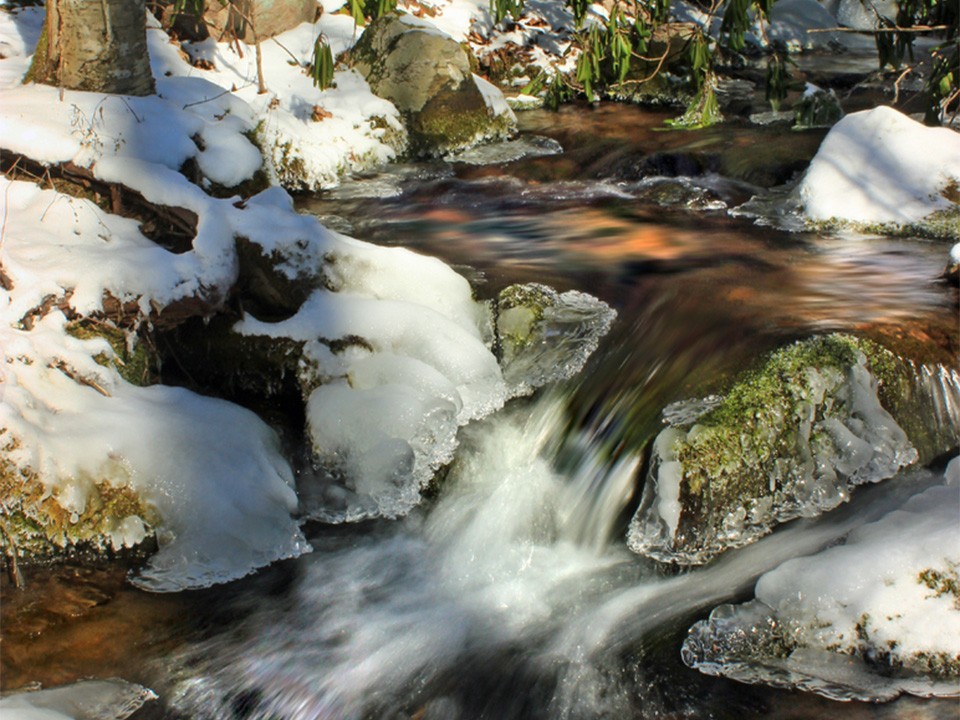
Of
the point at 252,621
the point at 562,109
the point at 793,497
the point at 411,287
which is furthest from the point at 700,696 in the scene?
the point at 562,109

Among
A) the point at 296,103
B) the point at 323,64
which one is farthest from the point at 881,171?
the point at 296,103

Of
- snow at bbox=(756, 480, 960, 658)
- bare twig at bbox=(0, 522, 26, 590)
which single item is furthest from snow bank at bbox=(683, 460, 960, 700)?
bare twig at bbox=(0, 522, 26, 590)

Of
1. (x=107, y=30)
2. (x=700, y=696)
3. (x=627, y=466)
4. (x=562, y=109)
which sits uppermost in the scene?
(x=107, y=30)

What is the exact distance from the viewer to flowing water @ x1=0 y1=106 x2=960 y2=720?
280cm

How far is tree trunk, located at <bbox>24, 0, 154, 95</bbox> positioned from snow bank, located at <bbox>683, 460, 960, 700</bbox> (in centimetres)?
439

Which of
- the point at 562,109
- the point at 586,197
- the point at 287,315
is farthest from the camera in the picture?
the point at 562,109

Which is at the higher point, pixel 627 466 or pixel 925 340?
pixel 925 340

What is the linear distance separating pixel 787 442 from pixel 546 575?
1.02m

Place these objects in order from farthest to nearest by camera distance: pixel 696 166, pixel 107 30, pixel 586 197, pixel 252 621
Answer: pixel 696 166 < pixel 586 197 < pixel 107 30 < pixel 252 621

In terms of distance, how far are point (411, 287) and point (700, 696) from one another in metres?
2.22

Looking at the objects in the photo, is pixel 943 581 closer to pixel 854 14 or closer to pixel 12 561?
pixel 12 561

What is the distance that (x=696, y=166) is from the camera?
681 cm

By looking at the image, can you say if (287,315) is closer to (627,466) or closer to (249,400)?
(249,400)

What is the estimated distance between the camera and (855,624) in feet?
9.00
